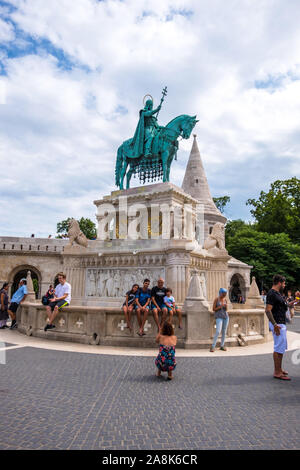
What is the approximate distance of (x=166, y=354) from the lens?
19.4 feet

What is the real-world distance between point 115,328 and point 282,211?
4596 cm

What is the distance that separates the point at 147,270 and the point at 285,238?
113ft

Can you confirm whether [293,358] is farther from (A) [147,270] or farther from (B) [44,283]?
(B) [44,283]

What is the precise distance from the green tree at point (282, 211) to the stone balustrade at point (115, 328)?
41.6 m

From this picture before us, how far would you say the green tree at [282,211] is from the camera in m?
48.6

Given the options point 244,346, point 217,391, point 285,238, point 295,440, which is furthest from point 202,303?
point 285,238

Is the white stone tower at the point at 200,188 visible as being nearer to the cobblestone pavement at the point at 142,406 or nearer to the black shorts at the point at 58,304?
the black shorts at the point at 58,304

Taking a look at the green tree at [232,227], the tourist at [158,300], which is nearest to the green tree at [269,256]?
the green tree at [232,227]

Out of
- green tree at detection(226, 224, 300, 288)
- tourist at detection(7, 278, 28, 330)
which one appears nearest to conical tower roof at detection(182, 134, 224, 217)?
green tree at detection(226, 224, 300, 288)

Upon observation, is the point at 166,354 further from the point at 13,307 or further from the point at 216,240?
the point at 216,240

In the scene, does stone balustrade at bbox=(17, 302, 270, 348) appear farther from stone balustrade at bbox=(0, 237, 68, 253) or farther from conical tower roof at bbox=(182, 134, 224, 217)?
conical tower roof at bbox=(182, 134, 224, 217)

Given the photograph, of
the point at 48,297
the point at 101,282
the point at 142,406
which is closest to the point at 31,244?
the point at 101,282

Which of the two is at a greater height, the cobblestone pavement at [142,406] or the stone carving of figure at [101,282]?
the stone carving of figure at [101,282]

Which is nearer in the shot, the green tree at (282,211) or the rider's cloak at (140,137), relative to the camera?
the rider's cloak at (140,137)
